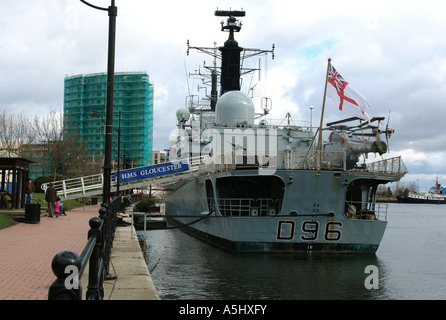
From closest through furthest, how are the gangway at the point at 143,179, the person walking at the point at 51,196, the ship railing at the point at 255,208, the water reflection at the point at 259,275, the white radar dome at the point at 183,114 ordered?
1. the water reflection at the point at 259,275
2. the ship railing at the point at 255,208
3. the person walking at the point at 51,196
4. the gangway at the point at 143,179
5. the white radar dome at the point at 183,114

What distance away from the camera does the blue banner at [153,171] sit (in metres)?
24.5

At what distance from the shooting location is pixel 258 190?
63.8 ft

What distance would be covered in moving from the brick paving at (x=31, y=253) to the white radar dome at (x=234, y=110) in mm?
10984

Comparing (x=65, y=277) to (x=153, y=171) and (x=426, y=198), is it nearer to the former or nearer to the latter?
(x=153, y=171)

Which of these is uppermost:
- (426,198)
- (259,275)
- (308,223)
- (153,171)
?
(153,171)

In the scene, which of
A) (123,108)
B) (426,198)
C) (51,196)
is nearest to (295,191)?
(51,196)

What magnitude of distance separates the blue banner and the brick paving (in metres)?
7.54

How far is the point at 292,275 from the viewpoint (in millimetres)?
14008

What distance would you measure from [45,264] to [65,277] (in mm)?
7132

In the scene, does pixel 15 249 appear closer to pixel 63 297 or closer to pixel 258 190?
pixel 63 297

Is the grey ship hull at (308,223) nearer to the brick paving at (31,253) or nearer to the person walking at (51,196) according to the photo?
the brick paving at (31,253)

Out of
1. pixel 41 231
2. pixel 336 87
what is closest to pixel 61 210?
pixel 41 231

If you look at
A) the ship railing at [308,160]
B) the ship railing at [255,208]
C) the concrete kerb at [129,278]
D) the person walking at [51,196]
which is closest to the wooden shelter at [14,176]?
the person walking at [51,196]
